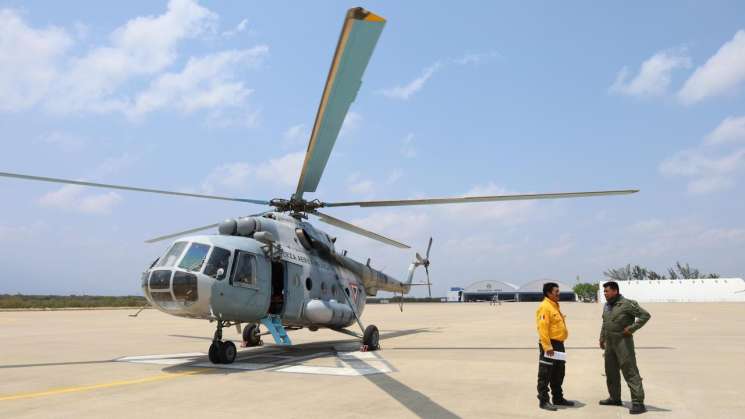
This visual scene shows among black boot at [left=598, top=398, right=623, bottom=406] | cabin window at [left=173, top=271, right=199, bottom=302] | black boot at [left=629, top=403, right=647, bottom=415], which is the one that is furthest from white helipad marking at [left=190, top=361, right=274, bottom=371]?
black boot at [left=629, top=403, right=647, bottom=415]

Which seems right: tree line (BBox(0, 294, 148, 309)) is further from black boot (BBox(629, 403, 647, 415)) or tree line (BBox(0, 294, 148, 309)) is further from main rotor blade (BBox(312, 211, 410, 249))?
black boot (BBox(629, 403, 647, 415))

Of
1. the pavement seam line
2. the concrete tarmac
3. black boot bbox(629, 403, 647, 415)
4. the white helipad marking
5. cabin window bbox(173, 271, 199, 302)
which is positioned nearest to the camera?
black boot bbox(629, 403, 647, 415)

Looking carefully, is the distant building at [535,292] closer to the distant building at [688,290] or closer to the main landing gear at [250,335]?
the distant building at [688,290]

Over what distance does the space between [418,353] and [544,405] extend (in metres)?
6.88

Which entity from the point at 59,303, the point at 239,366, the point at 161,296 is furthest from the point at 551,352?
the point at 59,303

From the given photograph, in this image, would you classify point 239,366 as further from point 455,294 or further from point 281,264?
point 455,294

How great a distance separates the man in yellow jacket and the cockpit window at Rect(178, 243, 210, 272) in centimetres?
655

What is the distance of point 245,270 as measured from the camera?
11.2m

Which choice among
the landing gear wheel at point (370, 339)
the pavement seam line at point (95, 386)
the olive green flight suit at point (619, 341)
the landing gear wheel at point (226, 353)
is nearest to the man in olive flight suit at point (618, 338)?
the olive green flight suit at point (619, 341)

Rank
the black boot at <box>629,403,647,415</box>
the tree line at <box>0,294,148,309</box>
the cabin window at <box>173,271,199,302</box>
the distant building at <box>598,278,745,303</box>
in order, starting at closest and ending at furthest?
the black boot at <box>629,403,647,415</box> < the cabin window at <box>173,271,199,302</box> < the tree line at <box>0,294,148,309</box> < the distant building at <box>598,278,745,303</box>

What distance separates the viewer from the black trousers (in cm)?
673

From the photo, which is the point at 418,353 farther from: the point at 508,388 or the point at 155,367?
the point at 155,367

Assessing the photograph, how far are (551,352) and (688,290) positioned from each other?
3872 inches

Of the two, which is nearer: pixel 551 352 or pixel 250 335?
pixel 551 352
